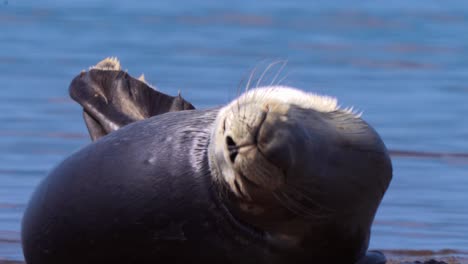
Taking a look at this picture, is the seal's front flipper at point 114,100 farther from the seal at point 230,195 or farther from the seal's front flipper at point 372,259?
the seal's front flipper at point 372,259

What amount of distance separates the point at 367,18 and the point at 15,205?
9622 mm

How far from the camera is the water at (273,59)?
308 inches

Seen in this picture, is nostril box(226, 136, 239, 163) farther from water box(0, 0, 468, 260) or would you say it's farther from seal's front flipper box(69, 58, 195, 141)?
seal's front flipper box(69, 58, 195, 141)

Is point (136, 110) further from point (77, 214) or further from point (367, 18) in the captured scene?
point (367, 18)

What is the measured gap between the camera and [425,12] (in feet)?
54.4

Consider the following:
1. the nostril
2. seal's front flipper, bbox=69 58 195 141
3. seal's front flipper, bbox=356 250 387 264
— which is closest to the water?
seal's front flipper, bbox=69 58 195 141

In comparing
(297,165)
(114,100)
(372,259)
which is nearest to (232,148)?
(297,165)

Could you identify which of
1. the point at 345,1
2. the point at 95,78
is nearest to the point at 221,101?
the point at 95,78

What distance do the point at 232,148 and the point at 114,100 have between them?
2.41 metres

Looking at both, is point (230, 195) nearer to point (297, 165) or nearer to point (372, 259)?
point (297, 165)

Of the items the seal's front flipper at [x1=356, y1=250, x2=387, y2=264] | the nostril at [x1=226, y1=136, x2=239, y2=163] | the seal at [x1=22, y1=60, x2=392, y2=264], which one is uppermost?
the nostril at [x1=226, y1=136, x2=239, y2=163]

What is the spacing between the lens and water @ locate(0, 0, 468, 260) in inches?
308

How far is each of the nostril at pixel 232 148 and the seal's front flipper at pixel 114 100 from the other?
6.73ft

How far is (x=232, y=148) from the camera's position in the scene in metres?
4.92
